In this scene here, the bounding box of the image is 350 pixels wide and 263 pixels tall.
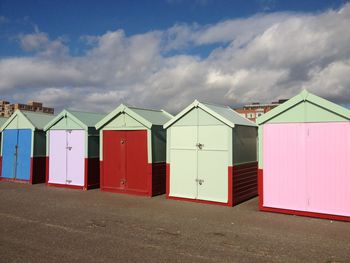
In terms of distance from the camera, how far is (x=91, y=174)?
15484 millimetres

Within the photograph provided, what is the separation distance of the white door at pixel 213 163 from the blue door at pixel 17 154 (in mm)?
9645

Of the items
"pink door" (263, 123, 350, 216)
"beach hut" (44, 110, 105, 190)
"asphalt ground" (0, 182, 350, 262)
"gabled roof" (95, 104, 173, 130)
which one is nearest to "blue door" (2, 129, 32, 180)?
"beach hut" (44, 110, 105, 190)

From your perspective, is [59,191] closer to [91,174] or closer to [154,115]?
[91,174]

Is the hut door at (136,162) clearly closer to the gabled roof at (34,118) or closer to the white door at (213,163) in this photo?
the white door at (213,163)

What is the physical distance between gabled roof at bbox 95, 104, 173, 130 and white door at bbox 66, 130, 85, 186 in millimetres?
1305

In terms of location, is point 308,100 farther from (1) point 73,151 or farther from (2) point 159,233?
(1) point 73,151

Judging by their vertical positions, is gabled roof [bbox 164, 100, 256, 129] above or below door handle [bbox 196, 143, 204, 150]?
above

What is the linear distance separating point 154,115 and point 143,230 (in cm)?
721

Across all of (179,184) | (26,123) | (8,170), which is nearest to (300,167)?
(179,184)

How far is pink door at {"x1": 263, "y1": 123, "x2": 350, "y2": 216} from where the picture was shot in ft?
31.1

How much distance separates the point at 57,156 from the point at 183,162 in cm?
689

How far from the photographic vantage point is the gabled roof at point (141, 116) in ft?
44.6

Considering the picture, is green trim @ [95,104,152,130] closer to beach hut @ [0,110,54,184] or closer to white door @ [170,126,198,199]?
white door @ [170,126,198,199]

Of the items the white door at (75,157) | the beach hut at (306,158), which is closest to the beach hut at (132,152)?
the white door at (75,157)
